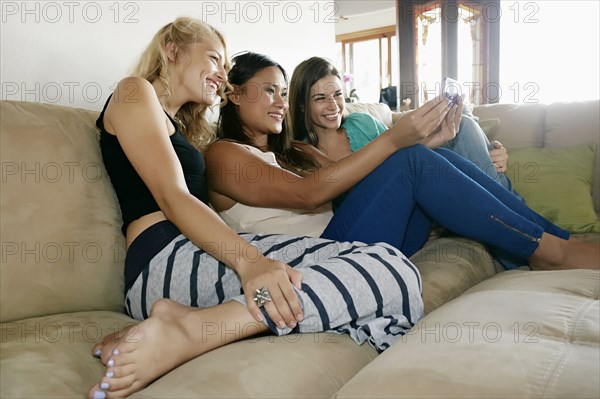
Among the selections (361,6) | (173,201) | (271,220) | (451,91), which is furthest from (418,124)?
(361,6)

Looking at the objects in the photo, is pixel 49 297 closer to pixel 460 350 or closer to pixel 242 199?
pixel 242 199

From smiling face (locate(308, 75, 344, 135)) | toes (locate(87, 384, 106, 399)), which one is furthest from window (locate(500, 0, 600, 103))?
toes (locate(87, 384, 106, 399))

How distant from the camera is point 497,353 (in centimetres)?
84

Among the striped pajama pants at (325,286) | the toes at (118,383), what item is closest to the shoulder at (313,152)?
the striped pajama pants at (325,286)

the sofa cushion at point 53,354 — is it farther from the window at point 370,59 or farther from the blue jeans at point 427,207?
the window at point 370,59

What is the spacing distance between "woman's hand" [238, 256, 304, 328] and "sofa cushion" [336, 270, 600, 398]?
174 millimetres

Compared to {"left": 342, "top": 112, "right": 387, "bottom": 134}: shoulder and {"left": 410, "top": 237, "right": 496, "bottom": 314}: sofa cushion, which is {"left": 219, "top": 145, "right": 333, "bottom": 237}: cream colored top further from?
{"left": 342, "top": 112, "right": 387, "bottom": 134}: shoulder

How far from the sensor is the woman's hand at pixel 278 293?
100 centimetres

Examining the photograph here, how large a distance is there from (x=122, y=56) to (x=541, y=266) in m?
1.38

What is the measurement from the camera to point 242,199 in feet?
4.99

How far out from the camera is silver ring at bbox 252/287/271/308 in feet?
3.30

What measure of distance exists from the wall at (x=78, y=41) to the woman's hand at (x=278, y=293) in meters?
0.89

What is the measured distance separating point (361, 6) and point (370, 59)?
109cm

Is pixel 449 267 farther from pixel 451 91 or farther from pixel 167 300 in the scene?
pixel 167 300
